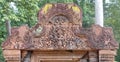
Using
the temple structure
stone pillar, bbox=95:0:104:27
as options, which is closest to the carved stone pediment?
the temple structure

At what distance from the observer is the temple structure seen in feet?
14.6

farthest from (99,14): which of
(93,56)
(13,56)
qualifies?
(13,56)

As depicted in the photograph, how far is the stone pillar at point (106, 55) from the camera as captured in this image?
4465mm

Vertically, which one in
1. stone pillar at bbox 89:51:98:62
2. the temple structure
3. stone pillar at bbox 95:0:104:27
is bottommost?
stone pillar at bbox 95:0:104:27

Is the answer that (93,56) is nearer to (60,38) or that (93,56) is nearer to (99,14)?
(60,38)

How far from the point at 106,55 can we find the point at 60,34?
24.5 inches

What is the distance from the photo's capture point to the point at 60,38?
14.8 ft

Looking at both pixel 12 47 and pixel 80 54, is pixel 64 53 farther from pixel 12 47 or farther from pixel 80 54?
pixel 12 47

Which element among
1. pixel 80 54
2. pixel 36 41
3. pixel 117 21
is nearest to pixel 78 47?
pixel 80 54

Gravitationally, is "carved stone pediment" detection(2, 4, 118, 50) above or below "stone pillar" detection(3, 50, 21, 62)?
above

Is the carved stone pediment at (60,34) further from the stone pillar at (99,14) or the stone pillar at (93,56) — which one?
the stone pillar at (99,14)

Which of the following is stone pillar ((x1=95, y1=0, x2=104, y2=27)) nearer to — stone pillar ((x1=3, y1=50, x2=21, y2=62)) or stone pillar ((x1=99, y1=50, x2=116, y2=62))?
stone pillar ((x1=99, y1=50, x2=116, y2=62))

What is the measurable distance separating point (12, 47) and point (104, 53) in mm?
1124

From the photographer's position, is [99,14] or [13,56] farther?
[99,14]
